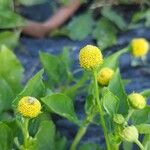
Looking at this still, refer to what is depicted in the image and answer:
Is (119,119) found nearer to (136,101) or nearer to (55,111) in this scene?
(136,101)

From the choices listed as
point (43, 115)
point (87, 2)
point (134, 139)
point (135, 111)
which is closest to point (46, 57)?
point (43, 115)

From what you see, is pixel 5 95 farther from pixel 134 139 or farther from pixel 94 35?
pixel 94 35

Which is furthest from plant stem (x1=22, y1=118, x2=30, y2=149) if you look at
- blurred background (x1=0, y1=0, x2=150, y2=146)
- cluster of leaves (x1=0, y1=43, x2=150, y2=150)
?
blurred background (x1=0, y1=0, x2=150, y2=146)

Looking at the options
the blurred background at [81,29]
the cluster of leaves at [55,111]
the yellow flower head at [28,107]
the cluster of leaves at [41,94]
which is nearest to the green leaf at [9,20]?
the blurred background at [81,29]

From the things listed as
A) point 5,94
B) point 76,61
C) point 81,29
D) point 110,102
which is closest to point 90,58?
point 110,102

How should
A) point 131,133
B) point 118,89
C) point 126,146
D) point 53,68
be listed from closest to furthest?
point 131,133 < point 118,89 < point 126,146 < point 53,68

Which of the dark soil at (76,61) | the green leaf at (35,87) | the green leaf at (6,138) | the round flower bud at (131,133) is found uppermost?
the green leaf at (35,87)

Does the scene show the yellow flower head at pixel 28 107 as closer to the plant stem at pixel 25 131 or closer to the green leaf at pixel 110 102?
the plant stem at pixel 25 131

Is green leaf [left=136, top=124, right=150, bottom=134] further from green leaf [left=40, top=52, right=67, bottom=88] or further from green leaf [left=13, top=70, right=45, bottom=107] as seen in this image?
green leaf [left=40, top=52, right=67, bottom=88]
